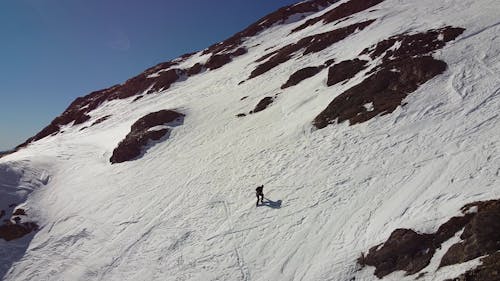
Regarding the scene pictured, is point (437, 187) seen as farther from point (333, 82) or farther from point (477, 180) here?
point (333, 82)

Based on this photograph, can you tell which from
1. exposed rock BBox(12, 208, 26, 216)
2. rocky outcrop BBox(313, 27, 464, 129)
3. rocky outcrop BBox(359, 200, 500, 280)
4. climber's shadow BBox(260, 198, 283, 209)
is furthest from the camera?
exposed rock BBox(12, 208, 26, 216)

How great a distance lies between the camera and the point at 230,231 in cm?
1909

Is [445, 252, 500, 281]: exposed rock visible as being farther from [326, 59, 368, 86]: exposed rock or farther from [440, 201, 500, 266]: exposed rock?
[326, 59, 368, 86]: exposed rock

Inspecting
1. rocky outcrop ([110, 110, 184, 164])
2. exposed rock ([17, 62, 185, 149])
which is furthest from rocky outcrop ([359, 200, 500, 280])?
exposed rock ([17, 62, 185, 149])

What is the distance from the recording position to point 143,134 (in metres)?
36.5

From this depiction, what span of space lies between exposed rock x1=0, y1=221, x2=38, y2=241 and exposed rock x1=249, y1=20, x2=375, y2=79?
28897mm

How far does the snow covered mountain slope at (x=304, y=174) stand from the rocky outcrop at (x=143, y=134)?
7.8 inches

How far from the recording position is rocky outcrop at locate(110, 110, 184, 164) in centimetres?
3426

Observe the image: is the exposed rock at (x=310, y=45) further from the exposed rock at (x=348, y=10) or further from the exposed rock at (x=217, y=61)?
the exposed rock at (x=217, y=61)

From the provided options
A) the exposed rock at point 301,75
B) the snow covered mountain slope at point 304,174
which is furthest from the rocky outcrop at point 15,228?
the exposed rock at point 301,75

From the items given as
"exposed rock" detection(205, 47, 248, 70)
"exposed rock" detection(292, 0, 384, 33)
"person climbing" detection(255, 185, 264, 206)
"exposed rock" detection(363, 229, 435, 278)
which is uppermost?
"exposed rock" detection(205, 47, 248, 70)

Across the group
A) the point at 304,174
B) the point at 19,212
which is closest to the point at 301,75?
the point at 304,174

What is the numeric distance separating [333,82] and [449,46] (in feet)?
29.9

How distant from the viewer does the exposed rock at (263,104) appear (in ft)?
114
